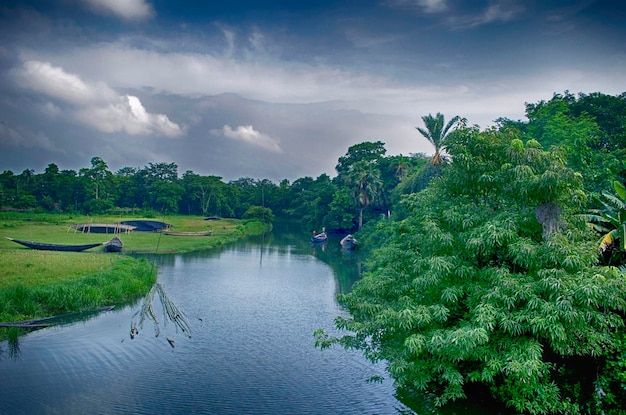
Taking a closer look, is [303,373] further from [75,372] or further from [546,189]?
[546,189]

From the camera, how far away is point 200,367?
15.8 meters

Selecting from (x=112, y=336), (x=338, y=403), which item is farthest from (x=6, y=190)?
(x=338, y=403)

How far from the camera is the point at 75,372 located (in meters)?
14.8

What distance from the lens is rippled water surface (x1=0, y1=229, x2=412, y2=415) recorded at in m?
13.1

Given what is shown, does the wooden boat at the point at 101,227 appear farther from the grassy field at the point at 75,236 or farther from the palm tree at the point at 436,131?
A: the palm tree at the point at 436,131

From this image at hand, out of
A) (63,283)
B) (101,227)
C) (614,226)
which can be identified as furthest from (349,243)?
(614,226)

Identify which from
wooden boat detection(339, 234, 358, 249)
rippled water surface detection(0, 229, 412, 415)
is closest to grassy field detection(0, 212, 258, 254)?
wooden boat detection(339, 234, 358, 249)

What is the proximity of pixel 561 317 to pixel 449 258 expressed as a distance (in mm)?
2799

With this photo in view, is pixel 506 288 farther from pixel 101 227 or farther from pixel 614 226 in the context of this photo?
pixel 101 227

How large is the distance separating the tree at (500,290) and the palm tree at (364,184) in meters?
46.5

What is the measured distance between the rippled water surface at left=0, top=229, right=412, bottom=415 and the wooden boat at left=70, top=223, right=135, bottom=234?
32205mm

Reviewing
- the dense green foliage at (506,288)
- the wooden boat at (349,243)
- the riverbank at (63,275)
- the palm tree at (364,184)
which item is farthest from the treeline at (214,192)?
the dense green foliage at (506,288)

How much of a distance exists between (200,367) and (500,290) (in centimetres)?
1026

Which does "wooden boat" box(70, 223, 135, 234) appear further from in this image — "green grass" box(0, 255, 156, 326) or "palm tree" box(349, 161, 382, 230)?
Result: "palm tree" box(349, 161, 382, 230)
